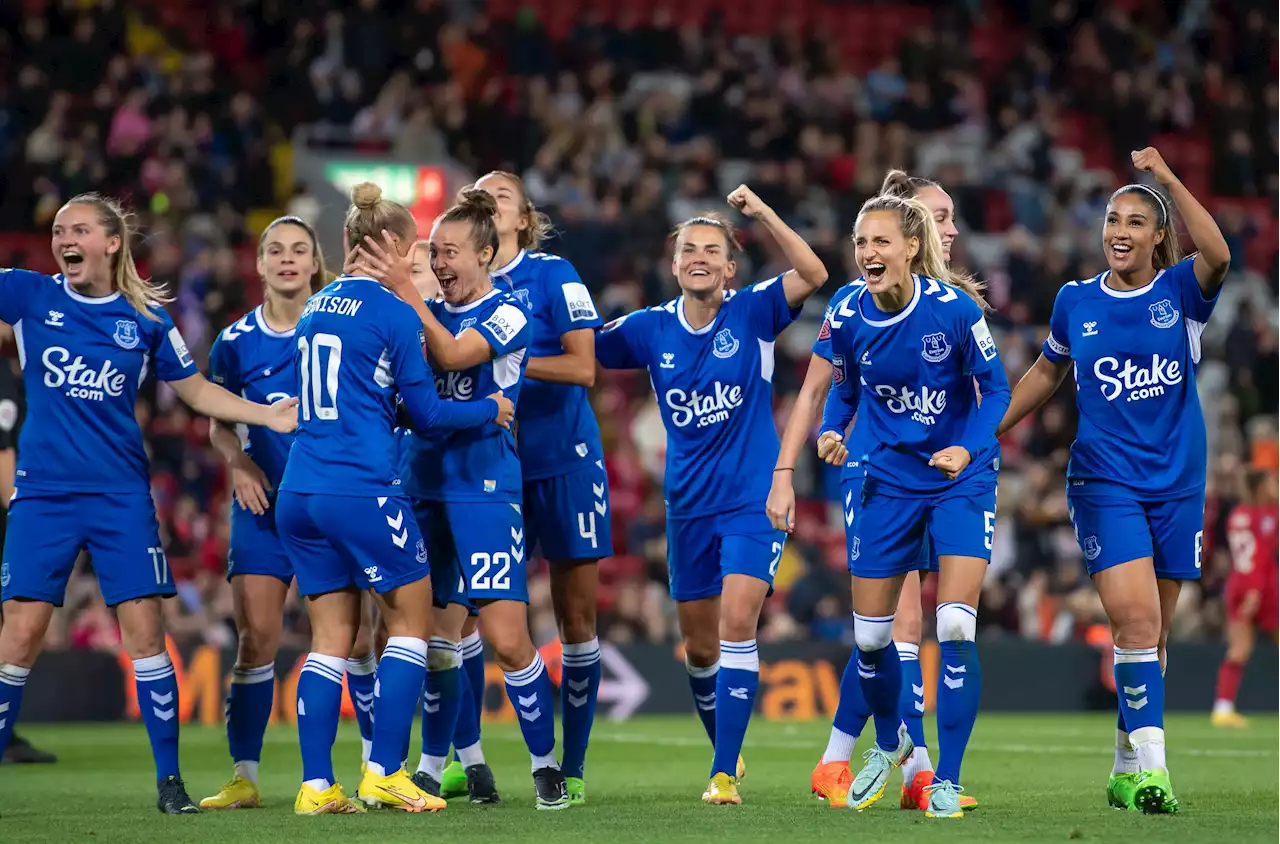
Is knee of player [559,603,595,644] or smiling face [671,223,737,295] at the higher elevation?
smiling face [671,223,737,295]

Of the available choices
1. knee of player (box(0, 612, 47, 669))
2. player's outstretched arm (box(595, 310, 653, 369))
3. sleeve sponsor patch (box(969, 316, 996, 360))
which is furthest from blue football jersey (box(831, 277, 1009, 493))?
knee of player (box(0, 612, 47, 669))

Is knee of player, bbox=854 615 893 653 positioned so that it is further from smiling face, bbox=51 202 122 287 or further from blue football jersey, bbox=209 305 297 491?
smiling face, bbox=51 202 122 287

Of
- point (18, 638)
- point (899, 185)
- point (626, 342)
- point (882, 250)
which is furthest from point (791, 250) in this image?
point (18, 638)

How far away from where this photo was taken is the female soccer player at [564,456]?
802 centimetres

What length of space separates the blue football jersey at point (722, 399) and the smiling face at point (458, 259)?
996mm

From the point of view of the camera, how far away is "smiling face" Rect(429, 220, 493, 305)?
7480mm

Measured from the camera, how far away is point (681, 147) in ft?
69.7

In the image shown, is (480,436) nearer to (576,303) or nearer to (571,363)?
(571,363)

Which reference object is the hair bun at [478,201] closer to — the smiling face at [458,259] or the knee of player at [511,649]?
the smiling face at [458,259]

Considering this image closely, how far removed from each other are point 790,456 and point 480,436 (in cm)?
132

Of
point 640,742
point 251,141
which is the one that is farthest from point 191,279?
point 640,742

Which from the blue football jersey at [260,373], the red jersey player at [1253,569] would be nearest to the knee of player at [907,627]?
the blue football jersey at [260,373]

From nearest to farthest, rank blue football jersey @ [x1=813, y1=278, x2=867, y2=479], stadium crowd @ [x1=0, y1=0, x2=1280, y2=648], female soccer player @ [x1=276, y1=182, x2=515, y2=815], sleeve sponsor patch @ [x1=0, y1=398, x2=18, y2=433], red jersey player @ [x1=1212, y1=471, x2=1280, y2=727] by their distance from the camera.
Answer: female soccer player @ [x1=276, y1=182, x2=515, y2=815] → blue football jersey @ [x1=813, y1=278, x2=867, y2=479] → sleeve sponsor patch @ [x1=0, y1=398, x2=18, y2=433] → red jersey player @ [x1=1212, y1=471, x2=1280, y2=727] → stadium crowd @ [x1=0, y1=0, x2=1280, y2=648]

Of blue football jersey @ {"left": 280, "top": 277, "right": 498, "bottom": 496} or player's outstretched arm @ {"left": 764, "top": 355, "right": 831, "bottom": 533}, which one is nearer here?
blue football jersey @ {"left": 280, "top": 277, "right": 498, "bottom": 496}
